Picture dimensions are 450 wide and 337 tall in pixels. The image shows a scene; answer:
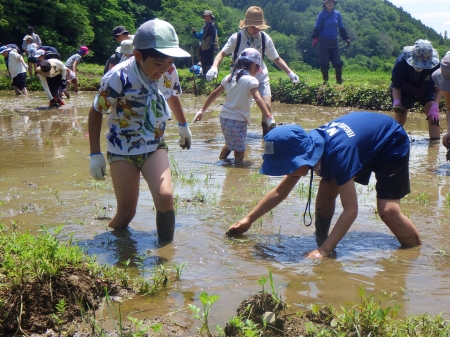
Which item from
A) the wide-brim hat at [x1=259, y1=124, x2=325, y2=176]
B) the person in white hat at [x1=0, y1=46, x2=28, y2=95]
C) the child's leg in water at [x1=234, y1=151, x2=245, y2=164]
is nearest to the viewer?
the wide-brim hat at [x1=259, y1=124, x2=325, y2=176]

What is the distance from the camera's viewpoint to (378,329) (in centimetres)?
286

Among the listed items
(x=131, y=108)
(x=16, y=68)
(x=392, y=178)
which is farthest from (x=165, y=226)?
(x=16, y=68)

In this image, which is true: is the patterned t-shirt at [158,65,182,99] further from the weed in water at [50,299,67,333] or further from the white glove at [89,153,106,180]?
the weed in water at [50,299,67,333]

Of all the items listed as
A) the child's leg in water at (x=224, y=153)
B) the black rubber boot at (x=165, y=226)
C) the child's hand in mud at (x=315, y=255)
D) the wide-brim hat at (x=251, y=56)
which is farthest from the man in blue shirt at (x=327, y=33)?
the child's hand in mud at (x=315, y=255)

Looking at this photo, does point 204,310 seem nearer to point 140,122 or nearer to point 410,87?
point 140,122

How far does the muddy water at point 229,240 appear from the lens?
11.5ft

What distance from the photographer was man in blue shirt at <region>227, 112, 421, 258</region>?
12.6 feet

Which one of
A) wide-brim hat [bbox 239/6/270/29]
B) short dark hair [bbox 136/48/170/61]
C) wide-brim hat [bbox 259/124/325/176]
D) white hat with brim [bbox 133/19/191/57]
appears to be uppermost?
wide-brim hat [bbox 239/6/270/29]

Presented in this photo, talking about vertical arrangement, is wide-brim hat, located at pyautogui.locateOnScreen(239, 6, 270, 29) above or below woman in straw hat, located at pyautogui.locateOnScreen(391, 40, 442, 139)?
above

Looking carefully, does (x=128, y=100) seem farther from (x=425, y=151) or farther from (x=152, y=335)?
(x=425, y=151)

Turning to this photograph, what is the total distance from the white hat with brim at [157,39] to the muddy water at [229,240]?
1330 mm

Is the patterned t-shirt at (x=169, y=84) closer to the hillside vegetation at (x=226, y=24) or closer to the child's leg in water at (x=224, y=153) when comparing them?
the child's leg in water at (x=224, y=153)

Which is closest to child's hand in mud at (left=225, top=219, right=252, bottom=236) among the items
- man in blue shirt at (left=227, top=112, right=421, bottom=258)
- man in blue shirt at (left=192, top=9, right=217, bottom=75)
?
man in blue shirt at (left=227, top=112, right=421, bottom=258)

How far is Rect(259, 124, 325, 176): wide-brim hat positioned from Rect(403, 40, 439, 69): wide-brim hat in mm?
4117
